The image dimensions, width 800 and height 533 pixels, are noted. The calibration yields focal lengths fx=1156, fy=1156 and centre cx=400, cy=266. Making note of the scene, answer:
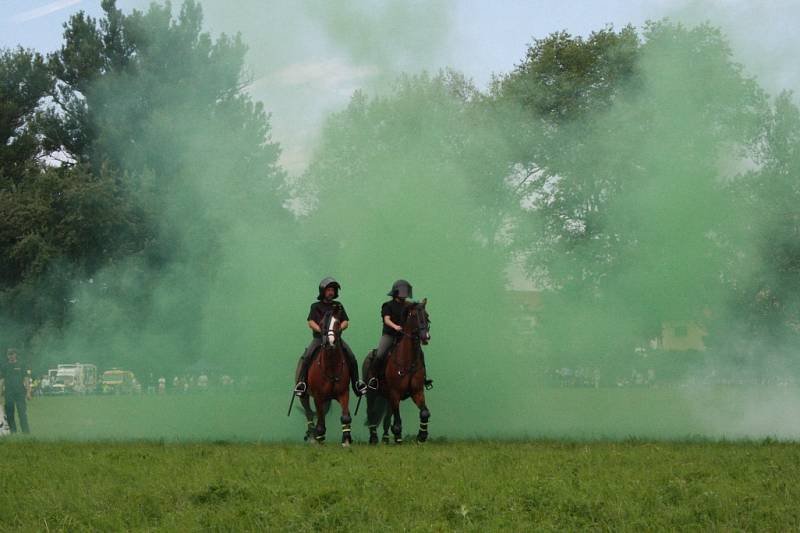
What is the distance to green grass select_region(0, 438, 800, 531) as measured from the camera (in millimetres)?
12664

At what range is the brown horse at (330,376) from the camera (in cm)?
2236

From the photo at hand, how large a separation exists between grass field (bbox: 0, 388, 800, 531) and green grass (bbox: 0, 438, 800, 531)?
1.2 inches

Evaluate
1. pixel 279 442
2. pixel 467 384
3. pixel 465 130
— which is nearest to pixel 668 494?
pixel 279 442

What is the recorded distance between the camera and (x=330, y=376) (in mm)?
22750

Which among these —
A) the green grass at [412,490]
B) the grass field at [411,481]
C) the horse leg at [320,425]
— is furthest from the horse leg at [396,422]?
the green grass at [412,490]

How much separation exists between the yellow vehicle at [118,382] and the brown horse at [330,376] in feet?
107

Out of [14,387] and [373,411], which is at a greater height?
[14,387]

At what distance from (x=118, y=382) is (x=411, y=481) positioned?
6103 cm

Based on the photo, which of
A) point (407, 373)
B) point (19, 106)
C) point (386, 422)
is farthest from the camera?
point (19, 106)

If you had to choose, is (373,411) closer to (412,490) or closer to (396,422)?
(396,422)

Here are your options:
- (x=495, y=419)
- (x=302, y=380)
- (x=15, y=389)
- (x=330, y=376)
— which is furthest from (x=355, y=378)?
(x=15, y=389)

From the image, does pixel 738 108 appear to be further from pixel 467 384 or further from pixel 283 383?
pixel 283 383

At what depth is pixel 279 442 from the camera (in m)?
23.3

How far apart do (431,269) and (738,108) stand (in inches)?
323
